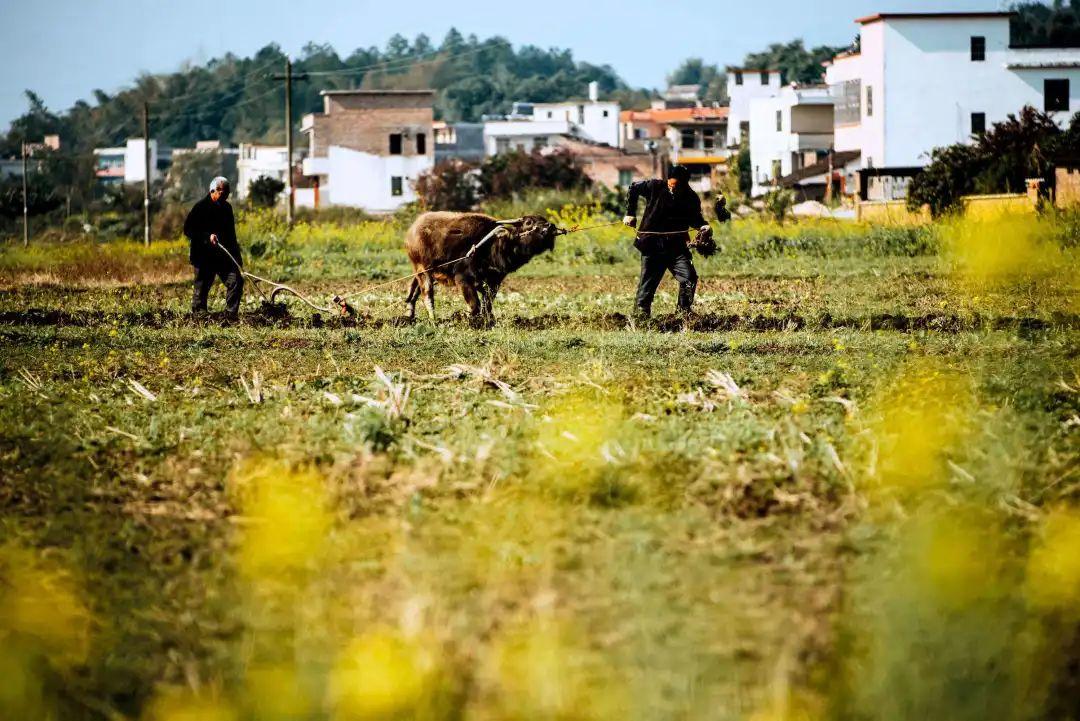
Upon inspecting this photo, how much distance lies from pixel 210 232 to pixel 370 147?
71536mm

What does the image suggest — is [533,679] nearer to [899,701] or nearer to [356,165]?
[899,701]

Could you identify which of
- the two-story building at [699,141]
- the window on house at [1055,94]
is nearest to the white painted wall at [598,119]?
the two-story building at [699,141]

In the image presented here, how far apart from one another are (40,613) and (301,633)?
1077 millimetres

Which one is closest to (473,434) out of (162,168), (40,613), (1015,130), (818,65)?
(40,613)

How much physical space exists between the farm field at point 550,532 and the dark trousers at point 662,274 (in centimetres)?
266

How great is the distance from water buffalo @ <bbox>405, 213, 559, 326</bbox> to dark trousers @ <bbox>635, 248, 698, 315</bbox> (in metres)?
1.06

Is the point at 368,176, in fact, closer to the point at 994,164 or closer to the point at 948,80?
the point at 948,80

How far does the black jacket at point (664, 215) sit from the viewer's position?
17.1m

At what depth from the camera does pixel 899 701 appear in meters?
5.12

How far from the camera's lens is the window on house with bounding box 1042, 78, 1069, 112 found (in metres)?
65.2

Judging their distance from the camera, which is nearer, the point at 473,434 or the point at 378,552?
the point at 378,552

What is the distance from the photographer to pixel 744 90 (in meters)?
98.8

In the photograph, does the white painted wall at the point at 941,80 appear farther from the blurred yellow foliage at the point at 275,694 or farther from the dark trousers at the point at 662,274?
the blurred yellow foliage at the point at 275,694

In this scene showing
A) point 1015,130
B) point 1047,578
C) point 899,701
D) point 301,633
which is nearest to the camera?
point 899,701
